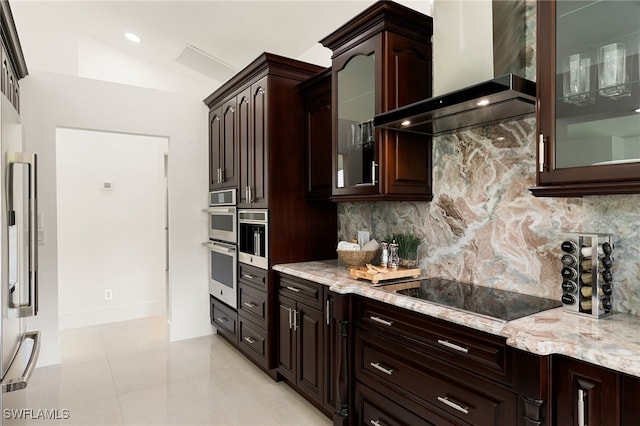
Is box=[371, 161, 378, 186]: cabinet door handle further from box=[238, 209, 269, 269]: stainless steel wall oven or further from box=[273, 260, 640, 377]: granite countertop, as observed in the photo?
box=[238, 209, 269, 269]: stainless steel wall oven

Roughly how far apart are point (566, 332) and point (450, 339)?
16.5 inches

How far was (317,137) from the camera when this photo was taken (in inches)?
120

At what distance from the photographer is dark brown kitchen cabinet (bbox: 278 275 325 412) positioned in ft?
7.92

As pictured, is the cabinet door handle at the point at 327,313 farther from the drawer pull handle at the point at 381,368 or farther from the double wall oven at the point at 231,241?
the double wall oven at the point at 231,241

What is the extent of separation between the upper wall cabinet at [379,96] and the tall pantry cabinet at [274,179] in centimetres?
62

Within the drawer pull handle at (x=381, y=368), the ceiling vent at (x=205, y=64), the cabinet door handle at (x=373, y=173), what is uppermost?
the ceiling vent at (x=205, y=64)

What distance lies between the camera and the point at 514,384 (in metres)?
1.35

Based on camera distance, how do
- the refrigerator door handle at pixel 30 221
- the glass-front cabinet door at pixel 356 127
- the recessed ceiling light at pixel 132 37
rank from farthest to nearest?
the recessed ceiling light at pixel 132 37 < the glass-front cabinet door at pixel 356 127 < the refrigerator door handle at pixel 30 221

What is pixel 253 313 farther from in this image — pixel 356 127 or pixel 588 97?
pixel 588 97

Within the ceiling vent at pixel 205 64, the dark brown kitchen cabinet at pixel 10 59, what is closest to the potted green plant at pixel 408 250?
the dark brown kitchen cabinet at pixel 10 59

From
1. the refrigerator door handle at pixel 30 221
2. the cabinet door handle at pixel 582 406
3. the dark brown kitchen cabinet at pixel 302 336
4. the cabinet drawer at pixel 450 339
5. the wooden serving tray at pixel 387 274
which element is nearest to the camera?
the cabinet door handle at pixel 582 406

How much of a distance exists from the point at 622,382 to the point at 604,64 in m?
1.04

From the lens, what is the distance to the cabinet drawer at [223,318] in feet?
11.6

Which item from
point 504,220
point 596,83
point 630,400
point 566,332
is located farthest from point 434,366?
point 596,83
